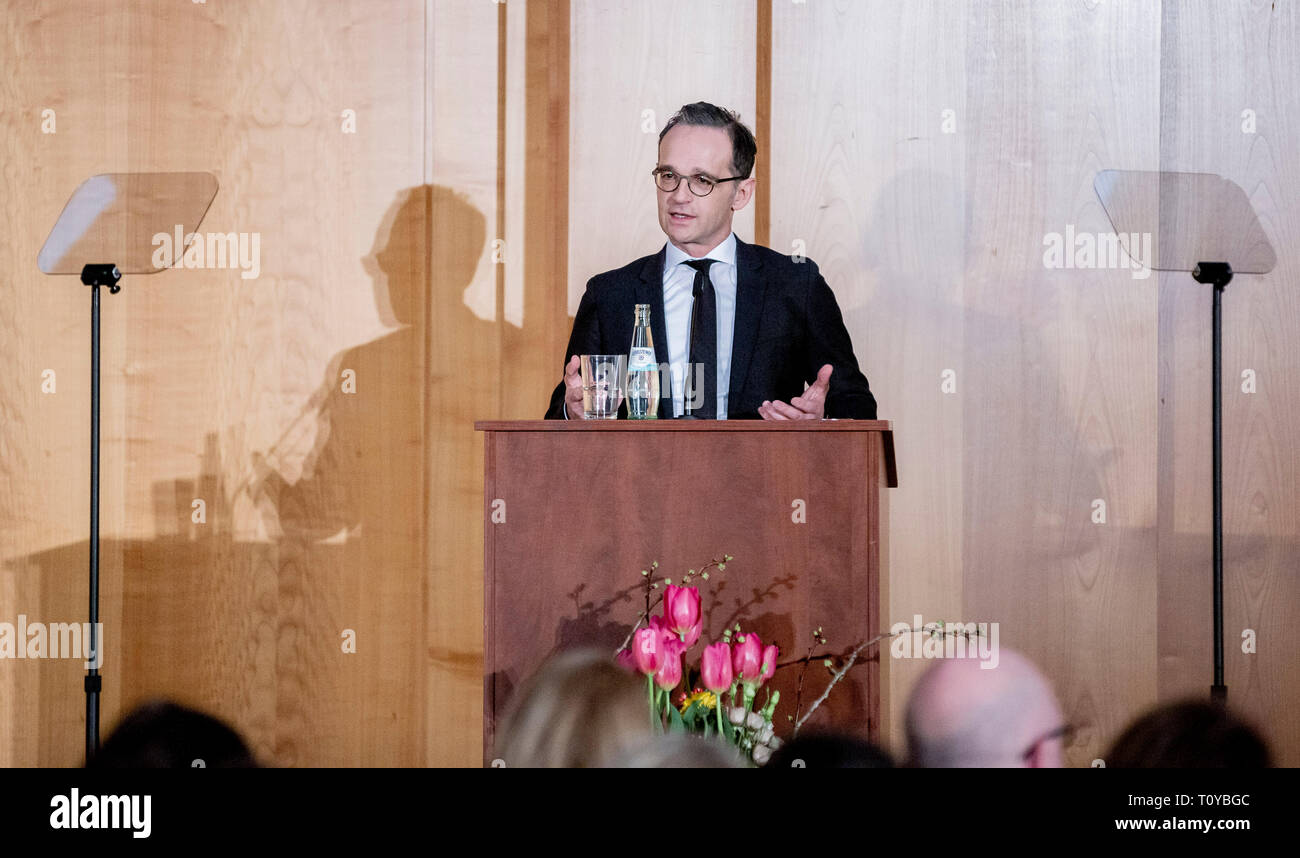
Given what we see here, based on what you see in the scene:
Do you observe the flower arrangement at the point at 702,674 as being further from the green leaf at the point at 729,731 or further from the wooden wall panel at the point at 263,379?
the wooden wall panel at the point at 263,379

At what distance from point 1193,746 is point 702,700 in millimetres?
908

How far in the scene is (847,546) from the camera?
1.90 metres

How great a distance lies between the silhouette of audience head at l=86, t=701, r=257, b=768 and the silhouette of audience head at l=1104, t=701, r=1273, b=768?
150cm

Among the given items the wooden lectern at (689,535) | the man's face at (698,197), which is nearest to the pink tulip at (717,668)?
the wooden lectern at (689,535)

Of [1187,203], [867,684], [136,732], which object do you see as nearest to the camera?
[867,684]

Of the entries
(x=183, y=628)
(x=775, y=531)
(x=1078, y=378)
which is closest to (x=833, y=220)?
(x=1078, y=378)

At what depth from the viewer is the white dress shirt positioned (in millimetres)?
2859

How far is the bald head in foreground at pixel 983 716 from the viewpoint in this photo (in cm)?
178

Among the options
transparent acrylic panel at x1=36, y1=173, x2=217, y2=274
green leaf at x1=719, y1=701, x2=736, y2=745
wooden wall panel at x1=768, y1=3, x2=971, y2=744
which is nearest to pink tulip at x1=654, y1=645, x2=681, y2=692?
green leaf at x1=719, y1=701, x2=736, y2=745

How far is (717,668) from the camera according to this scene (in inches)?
57.9

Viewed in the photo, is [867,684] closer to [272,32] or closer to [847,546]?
[847,546]

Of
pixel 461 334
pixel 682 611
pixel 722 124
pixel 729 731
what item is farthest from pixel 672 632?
pixel 461 334

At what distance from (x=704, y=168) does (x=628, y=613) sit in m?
1.35

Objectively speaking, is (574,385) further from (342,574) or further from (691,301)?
(342,574)
